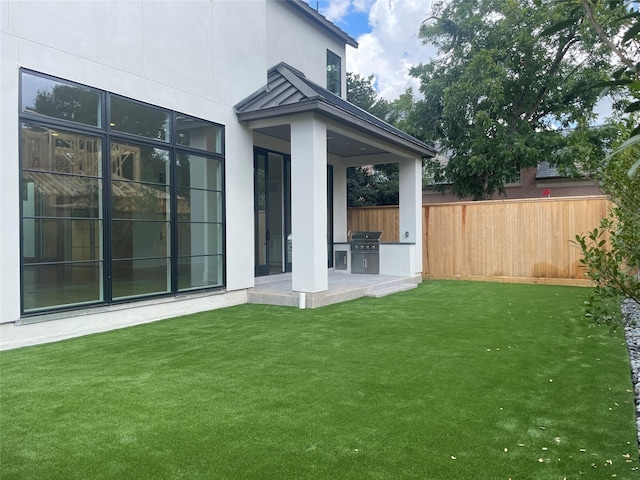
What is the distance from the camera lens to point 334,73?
12984 millimetres

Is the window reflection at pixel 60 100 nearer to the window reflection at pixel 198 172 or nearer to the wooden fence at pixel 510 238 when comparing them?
the window reflection at pixel 198 172

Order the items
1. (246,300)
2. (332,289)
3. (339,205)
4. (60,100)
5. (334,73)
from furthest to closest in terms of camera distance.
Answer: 1. (334,73)
2. (339,205)
3. (332,289)
4. (246,300)
5. (60,100)

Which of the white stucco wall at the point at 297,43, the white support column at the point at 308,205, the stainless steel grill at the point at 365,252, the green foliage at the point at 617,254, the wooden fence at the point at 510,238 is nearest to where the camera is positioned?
the green foliage at the point at 617,254

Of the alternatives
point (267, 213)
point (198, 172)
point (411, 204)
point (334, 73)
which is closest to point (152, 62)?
point (198, 172)

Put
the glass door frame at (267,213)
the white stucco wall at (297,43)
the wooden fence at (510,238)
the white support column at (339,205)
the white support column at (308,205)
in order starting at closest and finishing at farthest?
the white support column at (308,205) < the glass door frame at (267,213) < the wooden fence at (510,238) < the white stucco wall at (297,43) < the white support column at (339,205)

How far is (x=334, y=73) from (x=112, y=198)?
8.85m

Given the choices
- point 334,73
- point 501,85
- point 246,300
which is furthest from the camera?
point 334,73

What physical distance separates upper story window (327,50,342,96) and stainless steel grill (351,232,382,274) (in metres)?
4.56

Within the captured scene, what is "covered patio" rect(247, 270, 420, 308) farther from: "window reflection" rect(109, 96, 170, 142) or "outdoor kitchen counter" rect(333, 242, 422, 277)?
"window reflection" rect(109, 96, 170, 142)

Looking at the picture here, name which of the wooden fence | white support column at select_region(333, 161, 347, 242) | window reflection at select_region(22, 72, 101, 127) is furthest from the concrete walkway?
window reflection at select_region(22, 72, 101, 127)

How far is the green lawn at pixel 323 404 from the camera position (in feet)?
8.09

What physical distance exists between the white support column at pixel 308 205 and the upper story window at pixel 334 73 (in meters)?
5.99

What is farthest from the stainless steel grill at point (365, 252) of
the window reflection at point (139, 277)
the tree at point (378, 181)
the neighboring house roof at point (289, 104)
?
the window reflection at point (139, 277)

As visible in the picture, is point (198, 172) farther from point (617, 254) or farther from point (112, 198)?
point (617, 254)
